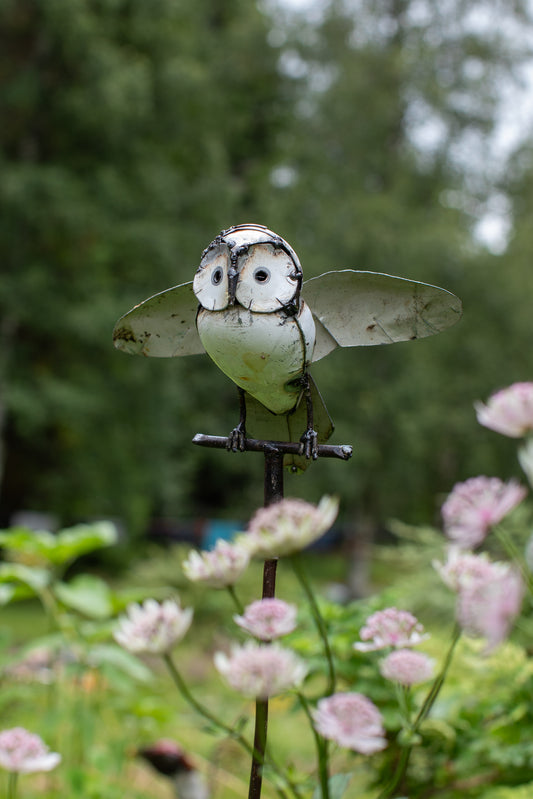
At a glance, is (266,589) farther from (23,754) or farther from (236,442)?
(23,754)

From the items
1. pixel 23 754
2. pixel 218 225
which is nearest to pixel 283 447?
pixel 23 754

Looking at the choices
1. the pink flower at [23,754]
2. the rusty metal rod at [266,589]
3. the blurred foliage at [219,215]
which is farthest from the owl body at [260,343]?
the blurred foliage at [219,215]

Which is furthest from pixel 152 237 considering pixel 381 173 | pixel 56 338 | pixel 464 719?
pixel 464 719

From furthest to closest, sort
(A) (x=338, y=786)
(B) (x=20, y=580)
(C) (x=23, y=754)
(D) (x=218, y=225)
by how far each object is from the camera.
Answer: (D) (x=218, y=225) < (B) (x=20, y=580) < (C) (x=23, y=754) < (A) (x=338, y=786)

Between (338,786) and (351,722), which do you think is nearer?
(351,722)

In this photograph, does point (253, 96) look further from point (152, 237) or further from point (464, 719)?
point (464, 719)

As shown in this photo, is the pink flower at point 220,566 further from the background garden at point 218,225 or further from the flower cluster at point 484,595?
the background garden at point 218,225
